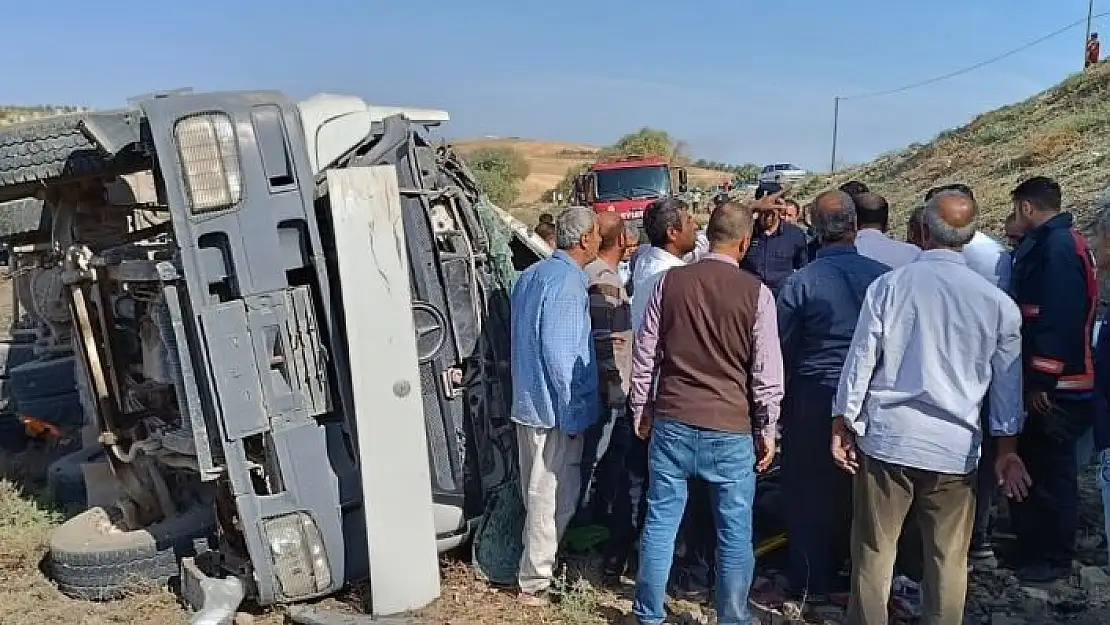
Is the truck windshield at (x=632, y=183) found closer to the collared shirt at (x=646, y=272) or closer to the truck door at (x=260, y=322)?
the collared shirt at (x=646, y=272)

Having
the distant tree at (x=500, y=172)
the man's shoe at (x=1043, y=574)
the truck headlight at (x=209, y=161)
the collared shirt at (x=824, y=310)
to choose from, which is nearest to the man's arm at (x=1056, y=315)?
the collared shirt at (x=824, y=310)

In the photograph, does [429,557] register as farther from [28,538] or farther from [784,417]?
[28,538]

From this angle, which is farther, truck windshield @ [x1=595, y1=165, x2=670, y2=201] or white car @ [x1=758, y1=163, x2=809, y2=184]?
white car @ [x1=758, y1=163, x2=809, y2=184]

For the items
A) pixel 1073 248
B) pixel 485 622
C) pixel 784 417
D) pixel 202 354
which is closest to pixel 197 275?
pixel 202 354

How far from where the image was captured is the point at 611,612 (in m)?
4.02

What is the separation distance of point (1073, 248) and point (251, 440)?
3543 millimetres

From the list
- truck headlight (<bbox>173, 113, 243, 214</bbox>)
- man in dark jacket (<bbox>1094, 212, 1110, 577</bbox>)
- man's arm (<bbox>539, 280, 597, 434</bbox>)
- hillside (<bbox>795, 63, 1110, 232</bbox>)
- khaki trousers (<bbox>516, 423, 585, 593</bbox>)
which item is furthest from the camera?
hillside (<bbox>795, 63, 1110, 232</bbox>)

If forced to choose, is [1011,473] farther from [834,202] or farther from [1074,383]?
[834,202]

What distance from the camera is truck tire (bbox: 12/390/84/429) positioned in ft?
21.1

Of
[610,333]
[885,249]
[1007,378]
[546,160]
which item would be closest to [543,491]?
[610,333]

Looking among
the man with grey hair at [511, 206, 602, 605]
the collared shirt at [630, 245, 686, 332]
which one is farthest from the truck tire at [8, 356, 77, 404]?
the collared shirt at [630, 245, 686, 332]

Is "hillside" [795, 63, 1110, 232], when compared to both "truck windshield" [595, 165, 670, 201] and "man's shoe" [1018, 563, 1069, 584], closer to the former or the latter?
"truck windshield" [595, 165, 670, 201]

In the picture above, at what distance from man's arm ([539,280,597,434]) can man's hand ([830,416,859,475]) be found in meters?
1.07

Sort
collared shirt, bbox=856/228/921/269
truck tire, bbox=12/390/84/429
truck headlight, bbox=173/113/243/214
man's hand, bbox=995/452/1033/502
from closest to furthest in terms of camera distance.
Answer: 1. man's hand, bbox=995/452/1033/502
2. truck headlight, bbox=173/113/243/214
3. collared shirt, bbox=856/228/921/269
4. truck tire, bbox=12/390/84/429
